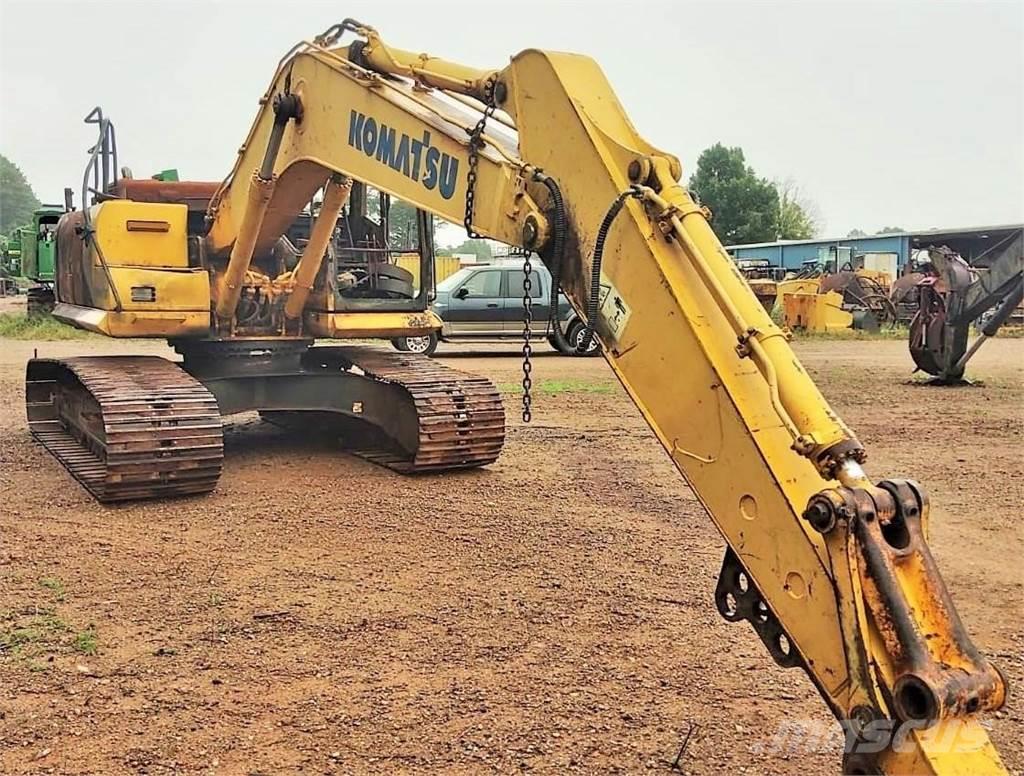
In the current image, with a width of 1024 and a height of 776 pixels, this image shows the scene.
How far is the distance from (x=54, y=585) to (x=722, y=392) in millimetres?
3344

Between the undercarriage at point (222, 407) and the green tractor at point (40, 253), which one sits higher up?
the green tractor at point (40, 253)

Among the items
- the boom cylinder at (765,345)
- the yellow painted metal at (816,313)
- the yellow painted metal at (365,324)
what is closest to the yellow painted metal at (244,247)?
the yellow painted metal at (365,324)

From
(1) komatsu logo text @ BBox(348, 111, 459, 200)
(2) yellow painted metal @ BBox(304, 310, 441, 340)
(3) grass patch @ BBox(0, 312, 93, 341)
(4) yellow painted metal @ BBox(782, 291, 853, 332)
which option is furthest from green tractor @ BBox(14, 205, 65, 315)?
(4) yellow painted metal @ BBox(782, 291, 853, 332)

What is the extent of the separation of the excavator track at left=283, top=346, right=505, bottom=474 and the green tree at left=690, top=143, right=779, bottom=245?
4135cm

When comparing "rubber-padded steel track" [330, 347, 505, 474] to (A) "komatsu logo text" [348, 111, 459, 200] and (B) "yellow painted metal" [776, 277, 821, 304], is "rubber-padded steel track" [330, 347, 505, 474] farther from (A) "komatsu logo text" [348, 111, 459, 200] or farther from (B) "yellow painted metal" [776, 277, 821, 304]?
(B) "yellow painted metal" [776, 277, 821, 304]

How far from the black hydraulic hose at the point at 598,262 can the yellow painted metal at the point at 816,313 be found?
23.8 metres

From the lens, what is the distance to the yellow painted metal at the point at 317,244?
22.8 feet

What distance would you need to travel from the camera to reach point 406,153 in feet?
16.3

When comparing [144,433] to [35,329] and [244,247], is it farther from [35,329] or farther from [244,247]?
[35,329]

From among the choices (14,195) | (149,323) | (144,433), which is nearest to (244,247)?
(149,323)

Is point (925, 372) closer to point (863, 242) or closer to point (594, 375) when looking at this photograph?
point (594, 375)

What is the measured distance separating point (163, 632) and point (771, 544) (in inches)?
102

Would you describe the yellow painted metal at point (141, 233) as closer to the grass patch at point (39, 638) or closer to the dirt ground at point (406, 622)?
the dirt ground at point (406, 622)

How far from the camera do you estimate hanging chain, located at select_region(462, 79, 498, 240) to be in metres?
4.30
